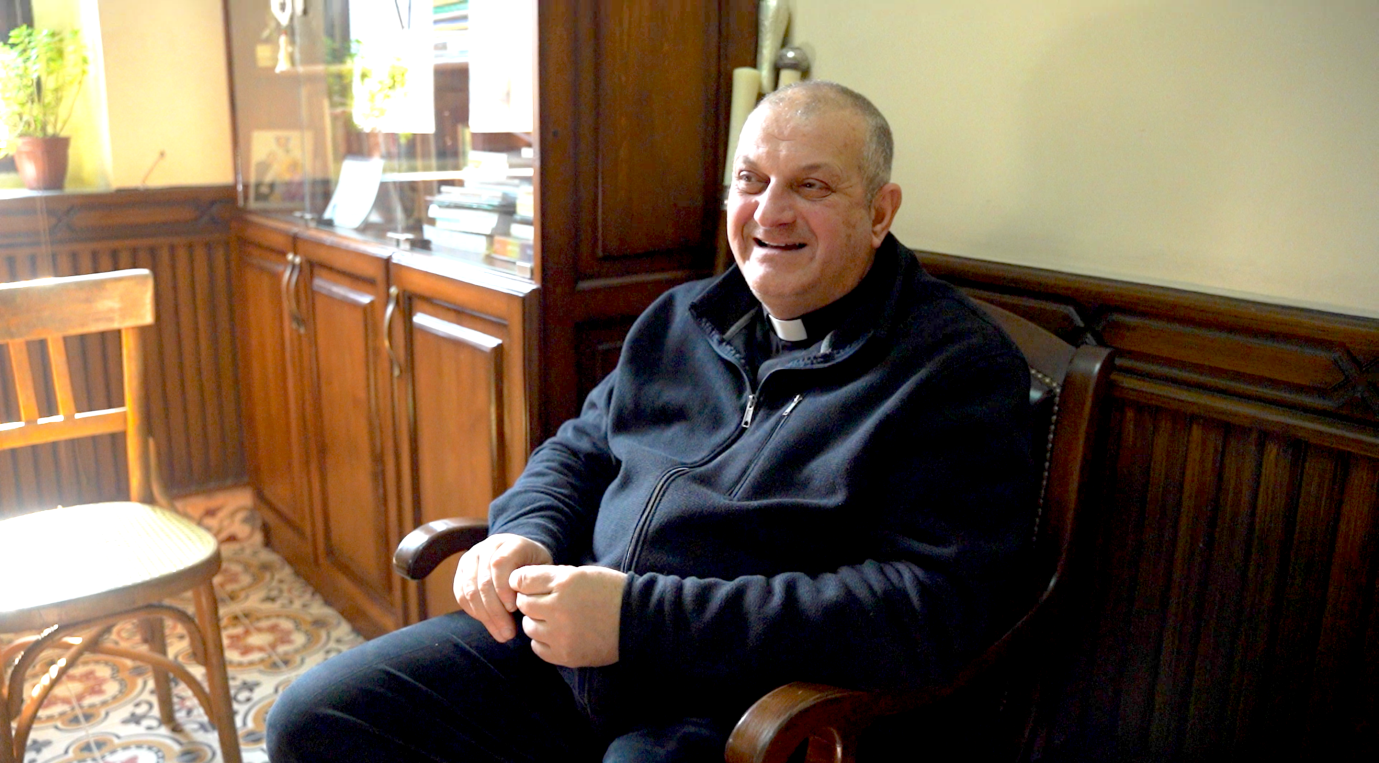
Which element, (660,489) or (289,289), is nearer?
(660,489)

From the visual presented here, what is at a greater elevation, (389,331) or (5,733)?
(389,331)

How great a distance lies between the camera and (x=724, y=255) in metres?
1.79

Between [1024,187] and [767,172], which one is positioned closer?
[767,172]

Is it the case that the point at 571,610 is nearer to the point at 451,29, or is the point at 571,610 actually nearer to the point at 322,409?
the point at 451,29

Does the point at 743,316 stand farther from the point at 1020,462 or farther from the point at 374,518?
the point at 374,518

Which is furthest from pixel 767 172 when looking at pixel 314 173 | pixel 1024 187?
pixel 314 173

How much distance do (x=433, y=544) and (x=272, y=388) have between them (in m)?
1.48

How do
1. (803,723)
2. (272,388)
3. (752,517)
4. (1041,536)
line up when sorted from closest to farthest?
(803,723)
(752,517)
(1041,536)
(272,388)

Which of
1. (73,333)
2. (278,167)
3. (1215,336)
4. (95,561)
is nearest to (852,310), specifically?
(1215,336)

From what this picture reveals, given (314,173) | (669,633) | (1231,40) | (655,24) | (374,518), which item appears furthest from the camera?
(314,173)

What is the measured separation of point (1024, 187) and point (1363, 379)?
55 cm

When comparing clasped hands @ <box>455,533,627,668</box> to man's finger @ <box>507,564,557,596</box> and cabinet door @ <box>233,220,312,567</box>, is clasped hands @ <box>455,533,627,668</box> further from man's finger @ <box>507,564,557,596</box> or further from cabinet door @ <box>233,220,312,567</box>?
cabinet door @ <box>233,220,312,567</box>

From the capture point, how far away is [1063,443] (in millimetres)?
1277

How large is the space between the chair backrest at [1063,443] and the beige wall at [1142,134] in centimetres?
21
